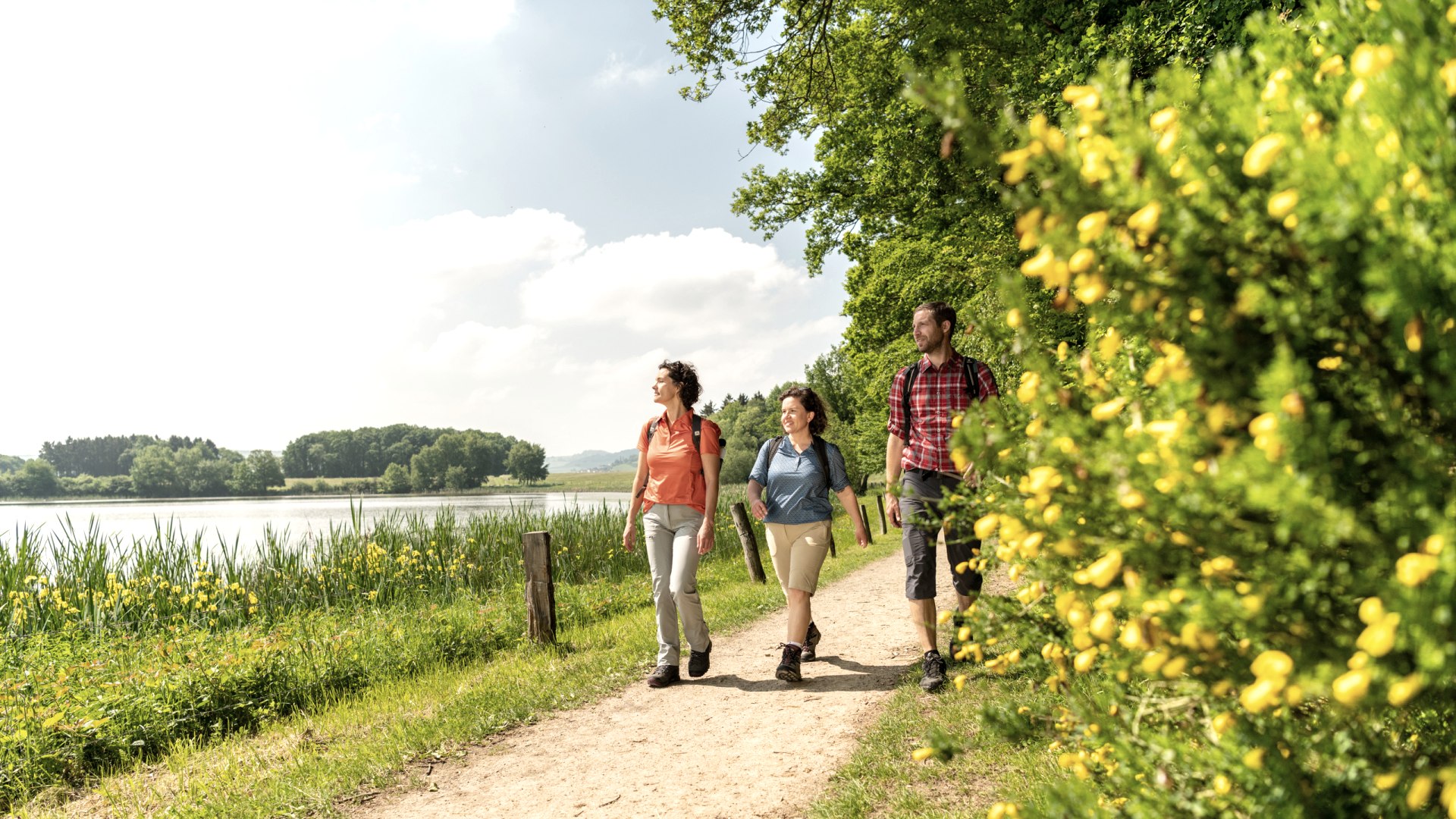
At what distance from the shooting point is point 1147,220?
119cm

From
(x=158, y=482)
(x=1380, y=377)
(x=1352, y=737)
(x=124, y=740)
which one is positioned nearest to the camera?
(x=1380, y=377)

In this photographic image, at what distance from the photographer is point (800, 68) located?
13000mm

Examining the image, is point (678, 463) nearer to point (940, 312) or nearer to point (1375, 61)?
point (940, 312)

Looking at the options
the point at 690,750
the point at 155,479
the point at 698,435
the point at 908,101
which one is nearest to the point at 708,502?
the point at 698,435

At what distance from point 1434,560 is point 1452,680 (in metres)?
0.52

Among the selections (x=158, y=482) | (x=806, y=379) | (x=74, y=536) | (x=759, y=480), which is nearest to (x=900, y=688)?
(x=759, y=480)

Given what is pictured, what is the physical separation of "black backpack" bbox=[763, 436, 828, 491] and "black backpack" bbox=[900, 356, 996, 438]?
0.66 meters

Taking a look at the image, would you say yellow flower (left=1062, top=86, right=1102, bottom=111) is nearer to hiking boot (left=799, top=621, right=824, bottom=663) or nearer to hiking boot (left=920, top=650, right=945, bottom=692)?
hiking boot (left=920, top=650, right=945, bottom=692)

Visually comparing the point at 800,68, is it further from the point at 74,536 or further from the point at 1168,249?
the point at 1168,249

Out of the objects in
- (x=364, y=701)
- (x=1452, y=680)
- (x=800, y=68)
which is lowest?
(x=364, y=701)

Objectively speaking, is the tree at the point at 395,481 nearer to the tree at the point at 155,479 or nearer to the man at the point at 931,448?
the tree at the point at 155,479

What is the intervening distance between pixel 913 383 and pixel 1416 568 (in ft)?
14.3

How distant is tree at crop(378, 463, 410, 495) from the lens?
358 ft

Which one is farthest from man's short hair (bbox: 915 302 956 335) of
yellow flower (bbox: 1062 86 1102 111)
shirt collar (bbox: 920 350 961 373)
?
yellow flower (bbox: 1062 86 1102 111)
